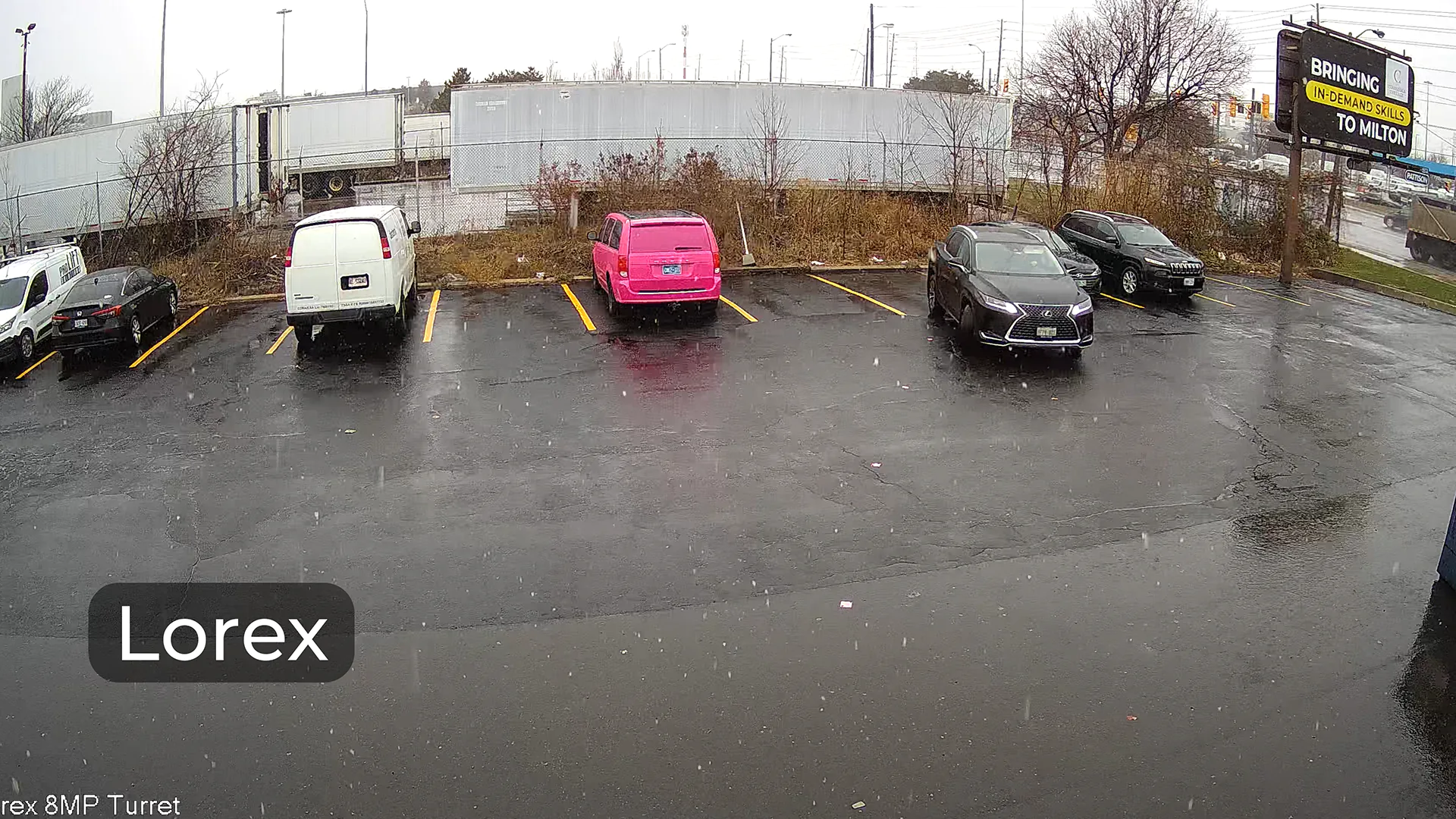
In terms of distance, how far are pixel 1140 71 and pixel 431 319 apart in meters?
30.7

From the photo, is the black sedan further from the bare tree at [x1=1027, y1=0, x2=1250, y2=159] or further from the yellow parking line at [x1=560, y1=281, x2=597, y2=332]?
the bare tree at [x1=1027, y1=0, x2=1250, y2=159]

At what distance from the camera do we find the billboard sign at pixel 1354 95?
865 inches

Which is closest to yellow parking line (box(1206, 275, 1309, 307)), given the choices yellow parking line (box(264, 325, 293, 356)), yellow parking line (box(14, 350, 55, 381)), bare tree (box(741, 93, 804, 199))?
bare tree (box(741, 93, 804, 199))

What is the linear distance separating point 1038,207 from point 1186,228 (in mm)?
4692

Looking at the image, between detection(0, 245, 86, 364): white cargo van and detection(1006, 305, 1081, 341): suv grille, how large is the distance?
52.9 feet

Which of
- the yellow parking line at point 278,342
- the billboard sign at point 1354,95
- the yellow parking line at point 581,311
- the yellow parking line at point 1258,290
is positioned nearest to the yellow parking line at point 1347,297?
the yellow parking line at point 1258,290

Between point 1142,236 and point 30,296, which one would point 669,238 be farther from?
point 30,296

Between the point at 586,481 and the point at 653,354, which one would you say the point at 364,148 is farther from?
the point at 586,481

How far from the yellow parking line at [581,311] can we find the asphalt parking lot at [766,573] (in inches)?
72.1

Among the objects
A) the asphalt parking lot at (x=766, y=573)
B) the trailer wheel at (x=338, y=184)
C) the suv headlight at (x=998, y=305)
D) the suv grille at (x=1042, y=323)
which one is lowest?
the asphalt parking lot at (x=766, y=573)

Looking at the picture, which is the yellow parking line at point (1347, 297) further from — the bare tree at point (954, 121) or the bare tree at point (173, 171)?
the bare tree at point (173, 171)

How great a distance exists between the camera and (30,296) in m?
18.5

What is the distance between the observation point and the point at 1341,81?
22.3 metres

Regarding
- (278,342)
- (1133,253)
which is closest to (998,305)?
(1133,253)
